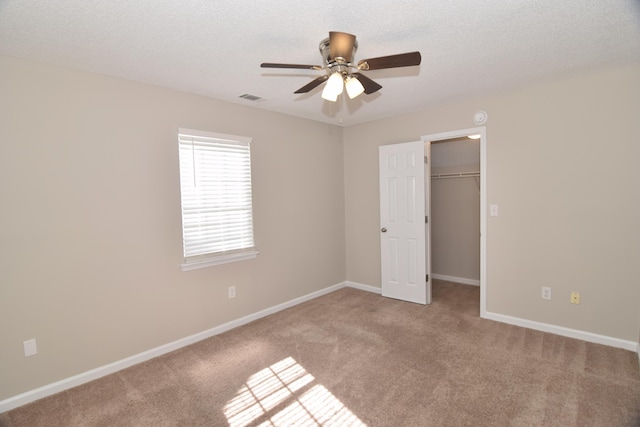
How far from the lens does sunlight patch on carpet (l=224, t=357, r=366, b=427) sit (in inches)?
82.7

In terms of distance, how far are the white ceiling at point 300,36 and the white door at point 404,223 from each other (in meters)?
1.31

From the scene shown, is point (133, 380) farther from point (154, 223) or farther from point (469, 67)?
point (469, 67)

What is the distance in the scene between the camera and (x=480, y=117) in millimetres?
3576

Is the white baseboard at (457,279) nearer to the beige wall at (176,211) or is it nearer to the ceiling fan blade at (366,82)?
the beige wall at (176,211)

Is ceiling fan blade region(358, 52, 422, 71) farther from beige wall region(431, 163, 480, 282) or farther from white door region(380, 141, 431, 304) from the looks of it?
beige wall region(431, 163, 480, 282)

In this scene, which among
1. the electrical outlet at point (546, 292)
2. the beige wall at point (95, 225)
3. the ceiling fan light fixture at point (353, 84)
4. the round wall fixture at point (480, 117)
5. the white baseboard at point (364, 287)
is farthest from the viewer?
the white baseboard at point (364, 287)

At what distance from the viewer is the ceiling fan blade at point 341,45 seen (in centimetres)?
174

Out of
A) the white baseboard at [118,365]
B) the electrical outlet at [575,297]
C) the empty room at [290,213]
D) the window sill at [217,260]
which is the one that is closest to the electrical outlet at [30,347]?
the empty room at [290,213]

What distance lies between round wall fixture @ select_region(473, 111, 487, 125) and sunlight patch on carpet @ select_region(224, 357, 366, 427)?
10.4 ft

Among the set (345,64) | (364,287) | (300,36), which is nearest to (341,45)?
(345,64)

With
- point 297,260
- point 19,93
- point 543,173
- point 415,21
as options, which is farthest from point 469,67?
point 19,93

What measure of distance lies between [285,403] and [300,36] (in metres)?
2.54

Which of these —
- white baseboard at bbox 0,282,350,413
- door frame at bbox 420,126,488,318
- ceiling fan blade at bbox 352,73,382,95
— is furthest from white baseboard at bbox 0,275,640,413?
ceiling fan blade at bbox 352,73,382,95

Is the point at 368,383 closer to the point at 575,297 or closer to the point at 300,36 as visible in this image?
the point at 575,297
